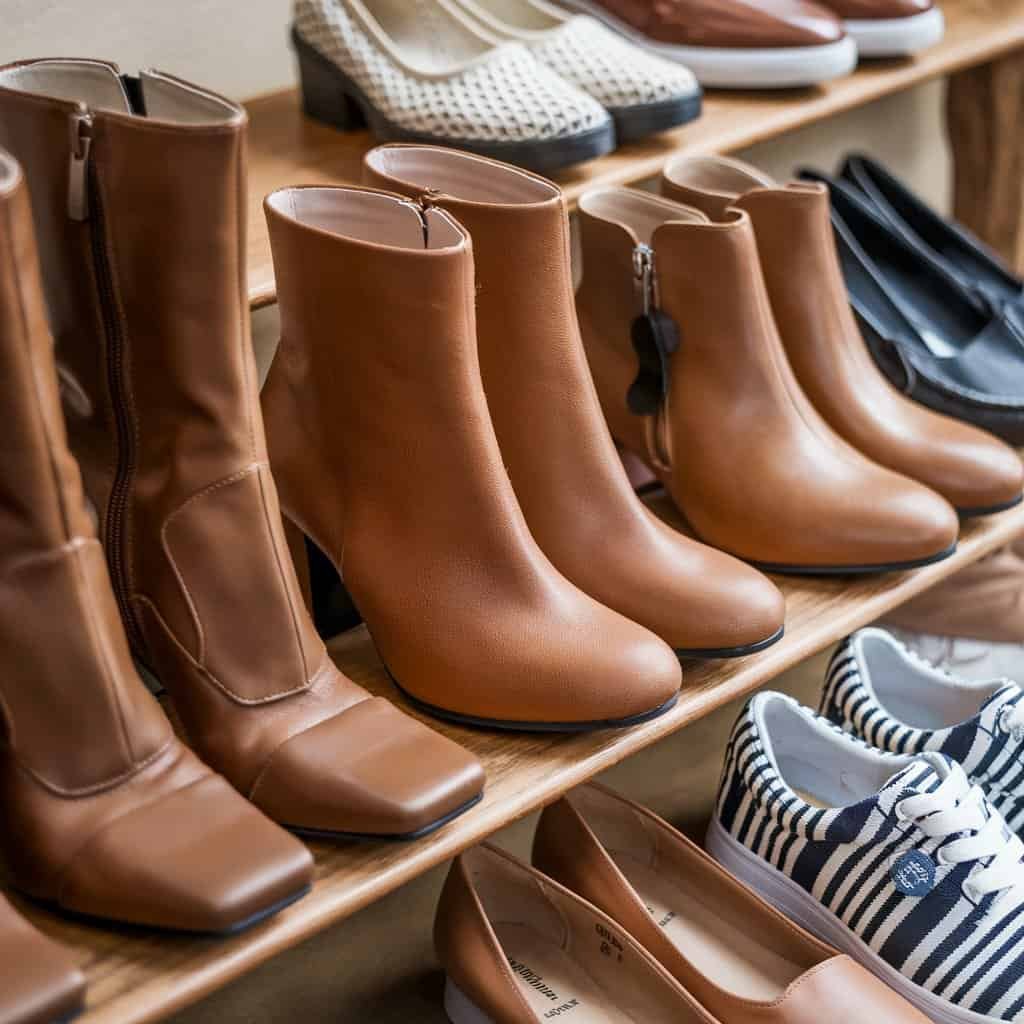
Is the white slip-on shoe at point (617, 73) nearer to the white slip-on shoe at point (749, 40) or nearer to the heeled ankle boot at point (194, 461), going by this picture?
the white slip-on shoe at point (749, 40)

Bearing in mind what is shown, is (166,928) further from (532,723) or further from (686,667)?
(686,667)

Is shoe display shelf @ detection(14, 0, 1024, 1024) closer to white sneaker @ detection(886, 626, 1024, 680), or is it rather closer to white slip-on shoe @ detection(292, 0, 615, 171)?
white slip-on shoe @ detection(292, 0, 615, 171)

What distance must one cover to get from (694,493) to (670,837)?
248 mm

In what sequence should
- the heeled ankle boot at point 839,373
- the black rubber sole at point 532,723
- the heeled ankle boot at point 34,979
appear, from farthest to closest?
1. the heeled ankle boot at point 839,373
2. the black rubber sole at point 532,723
3. the heeled ankle boot at point 34,979

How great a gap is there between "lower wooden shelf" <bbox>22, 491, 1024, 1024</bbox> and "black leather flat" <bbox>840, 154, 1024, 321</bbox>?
1.15 ft

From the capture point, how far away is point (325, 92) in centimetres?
112

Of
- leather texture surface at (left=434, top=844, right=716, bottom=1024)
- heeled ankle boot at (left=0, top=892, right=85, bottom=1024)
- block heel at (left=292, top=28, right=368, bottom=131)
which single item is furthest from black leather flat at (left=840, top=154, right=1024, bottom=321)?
heeled ankle boot at (left=0, top=892, right=85, bottom=1024)

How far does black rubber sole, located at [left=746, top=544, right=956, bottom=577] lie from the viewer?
A: 999 millimetres

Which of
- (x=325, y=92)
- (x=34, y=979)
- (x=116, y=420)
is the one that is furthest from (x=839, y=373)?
(x=34, y=979)

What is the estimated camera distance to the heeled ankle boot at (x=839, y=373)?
1.05 metres

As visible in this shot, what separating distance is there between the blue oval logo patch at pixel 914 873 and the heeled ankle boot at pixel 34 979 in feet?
1.69

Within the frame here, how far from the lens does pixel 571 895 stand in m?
0.94

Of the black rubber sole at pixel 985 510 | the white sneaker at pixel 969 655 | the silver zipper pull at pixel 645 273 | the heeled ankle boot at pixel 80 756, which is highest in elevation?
the silver zipper pull at pixel 645 273

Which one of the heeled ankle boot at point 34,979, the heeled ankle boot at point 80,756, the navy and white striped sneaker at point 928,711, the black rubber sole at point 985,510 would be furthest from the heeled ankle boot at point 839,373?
the heeled ankle boot at point 34,979
